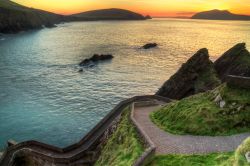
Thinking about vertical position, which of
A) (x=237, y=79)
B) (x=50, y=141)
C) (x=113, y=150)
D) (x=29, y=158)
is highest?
(x=237, y=79)

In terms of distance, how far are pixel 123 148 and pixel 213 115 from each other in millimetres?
8363

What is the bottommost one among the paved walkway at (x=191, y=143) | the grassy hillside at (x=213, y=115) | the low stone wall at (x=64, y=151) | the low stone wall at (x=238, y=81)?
the low stone wall at (x=64, y=151)

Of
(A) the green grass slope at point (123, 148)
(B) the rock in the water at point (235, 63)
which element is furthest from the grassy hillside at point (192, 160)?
(B) the rock in the water at point (235, 63)

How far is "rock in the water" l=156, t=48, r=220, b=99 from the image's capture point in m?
56.9

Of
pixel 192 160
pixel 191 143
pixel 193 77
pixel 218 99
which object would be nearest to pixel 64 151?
pixel 191 143

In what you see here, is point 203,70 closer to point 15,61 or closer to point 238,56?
point 238,56

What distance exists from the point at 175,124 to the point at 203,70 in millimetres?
28198

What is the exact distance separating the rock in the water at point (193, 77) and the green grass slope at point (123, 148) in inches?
952

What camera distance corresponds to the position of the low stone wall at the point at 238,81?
3120cm

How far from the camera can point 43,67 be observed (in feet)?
370

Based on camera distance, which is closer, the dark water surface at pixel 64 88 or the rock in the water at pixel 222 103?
the rock in the water at pixel 222 103

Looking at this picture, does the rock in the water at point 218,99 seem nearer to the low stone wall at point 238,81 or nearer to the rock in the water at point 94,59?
the low stone wall at point 238,81

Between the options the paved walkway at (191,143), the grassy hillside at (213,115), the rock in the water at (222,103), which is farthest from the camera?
the rock in the water at (222,103)

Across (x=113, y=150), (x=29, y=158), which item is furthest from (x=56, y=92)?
(x=113, y=150)
